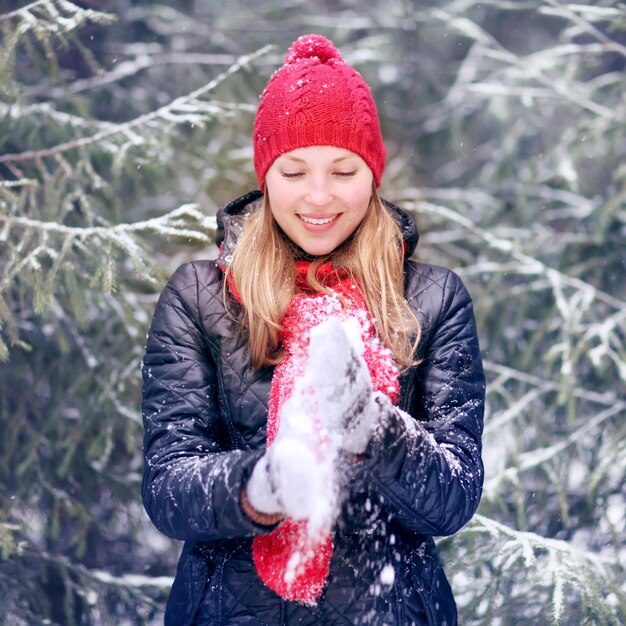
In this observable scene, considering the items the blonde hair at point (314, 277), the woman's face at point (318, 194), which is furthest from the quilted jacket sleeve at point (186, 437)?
the woman's face at point (318, 194)

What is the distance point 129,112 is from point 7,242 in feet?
5.06

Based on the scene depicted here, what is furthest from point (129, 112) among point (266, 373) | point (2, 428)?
point (266, 373)

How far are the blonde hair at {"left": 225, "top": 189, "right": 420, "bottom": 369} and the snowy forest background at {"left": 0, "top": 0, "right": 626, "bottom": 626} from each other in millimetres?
765

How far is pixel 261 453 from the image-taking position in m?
1.56

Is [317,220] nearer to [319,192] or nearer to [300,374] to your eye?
[319,192]

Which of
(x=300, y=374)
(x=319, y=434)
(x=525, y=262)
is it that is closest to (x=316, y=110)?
(x=300, y=374)

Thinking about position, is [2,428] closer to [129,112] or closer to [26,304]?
[26,304]

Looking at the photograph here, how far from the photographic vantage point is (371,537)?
1787mm

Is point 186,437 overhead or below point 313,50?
below

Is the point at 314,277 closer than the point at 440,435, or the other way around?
the point at 440,435

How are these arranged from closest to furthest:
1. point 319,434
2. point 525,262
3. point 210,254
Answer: point 319,434 < point 525,262 < point 210,254

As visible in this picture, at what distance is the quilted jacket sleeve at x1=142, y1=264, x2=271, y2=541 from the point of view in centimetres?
158

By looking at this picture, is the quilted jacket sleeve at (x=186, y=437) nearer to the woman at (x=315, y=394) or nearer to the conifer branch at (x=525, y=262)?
the woman at (x=315, y=394)

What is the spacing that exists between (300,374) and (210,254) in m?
2.29
